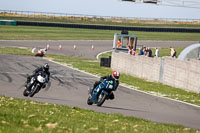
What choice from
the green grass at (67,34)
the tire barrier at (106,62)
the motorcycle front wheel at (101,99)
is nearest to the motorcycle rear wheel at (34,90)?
the motorcycle front wheel at (101,99)

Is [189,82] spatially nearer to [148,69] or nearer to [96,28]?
[148,69]

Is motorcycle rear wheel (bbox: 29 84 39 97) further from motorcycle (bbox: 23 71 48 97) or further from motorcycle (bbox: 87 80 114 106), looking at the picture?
motorcycle (bbox: 87 80 114 106)

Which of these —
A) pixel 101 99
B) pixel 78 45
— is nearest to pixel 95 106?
pixel 101 99

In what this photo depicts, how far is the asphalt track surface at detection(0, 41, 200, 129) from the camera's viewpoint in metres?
16.3

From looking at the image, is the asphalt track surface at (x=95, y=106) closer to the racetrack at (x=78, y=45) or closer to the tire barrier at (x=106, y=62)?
the tire barrier at (x=106, y=62)

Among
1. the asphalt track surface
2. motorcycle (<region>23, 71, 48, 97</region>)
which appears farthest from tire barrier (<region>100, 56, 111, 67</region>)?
motorcycle (<region>23, 71, 48, 97</region>)

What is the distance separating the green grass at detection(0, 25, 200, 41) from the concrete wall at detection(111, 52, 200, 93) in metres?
26.5

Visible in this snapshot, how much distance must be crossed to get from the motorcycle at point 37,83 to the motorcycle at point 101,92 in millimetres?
2032

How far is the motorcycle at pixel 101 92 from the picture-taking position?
16.7m

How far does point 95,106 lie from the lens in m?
17.3

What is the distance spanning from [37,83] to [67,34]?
4824 cm

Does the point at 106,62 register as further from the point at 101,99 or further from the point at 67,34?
the point at 67,34

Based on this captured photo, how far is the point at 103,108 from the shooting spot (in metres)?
16.9

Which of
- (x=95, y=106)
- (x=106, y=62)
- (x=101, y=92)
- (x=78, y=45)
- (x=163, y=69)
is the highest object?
(x=101, y=92)
